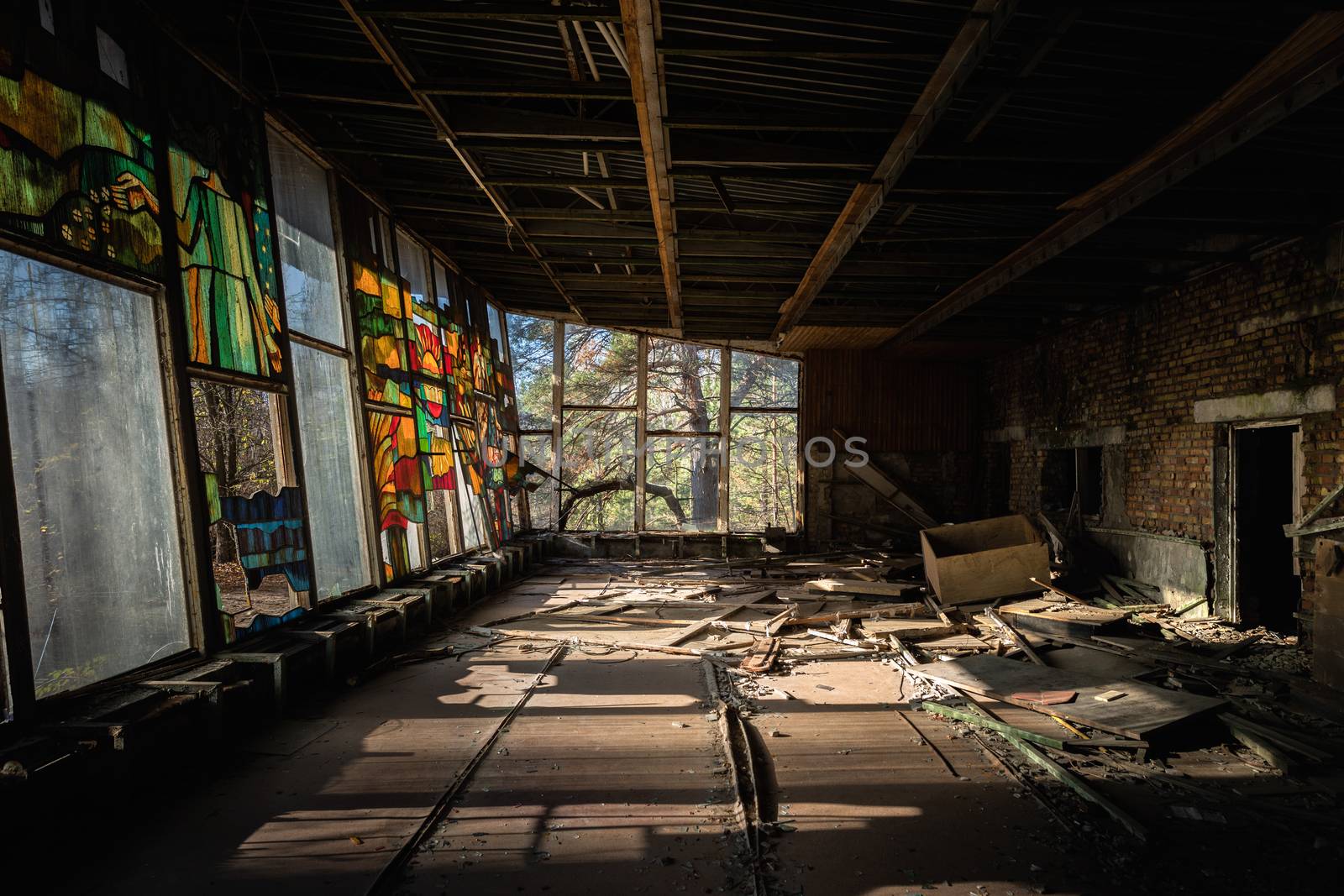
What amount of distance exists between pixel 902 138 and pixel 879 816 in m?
4.91

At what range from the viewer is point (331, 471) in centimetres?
712

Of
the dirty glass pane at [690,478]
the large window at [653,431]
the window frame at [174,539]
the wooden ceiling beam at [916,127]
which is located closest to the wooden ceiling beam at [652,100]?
the wooden ceiling beam at [916,127]

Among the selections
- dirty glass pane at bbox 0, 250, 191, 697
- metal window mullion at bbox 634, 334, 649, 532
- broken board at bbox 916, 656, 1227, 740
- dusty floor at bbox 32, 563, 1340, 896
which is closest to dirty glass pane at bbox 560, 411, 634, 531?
metal window mullion at bbox 634, 334, 649, 532

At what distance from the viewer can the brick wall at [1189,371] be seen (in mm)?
6664

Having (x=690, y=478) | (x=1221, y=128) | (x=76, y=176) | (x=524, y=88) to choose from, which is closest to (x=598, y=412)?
(x=690, y=478)

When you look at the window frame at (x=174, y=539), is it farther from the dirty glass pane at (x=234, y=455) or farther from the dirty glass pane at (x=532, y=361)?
the dirty glass pane at (x=532, y=361)

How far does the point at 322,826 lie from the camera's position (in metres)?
3.73

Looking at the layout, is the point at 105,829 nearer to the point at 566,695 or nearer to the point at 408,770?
the point at 408,770

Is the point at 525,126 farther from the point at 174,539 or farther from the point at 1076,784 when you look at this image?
the point at 1076,784

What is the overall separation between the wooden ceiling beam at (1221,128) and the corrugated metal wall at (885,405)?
6599 mm

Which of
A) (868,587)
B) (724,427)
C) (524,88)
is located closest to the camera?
(524,88)

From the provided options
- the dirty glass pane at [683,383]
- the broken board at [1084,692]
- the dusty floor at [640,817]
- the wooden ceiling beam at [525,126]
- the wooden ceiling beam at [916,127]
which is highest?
the wooden ceiling beam at [525,126]

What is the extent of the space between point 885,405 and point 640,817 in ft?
40.8

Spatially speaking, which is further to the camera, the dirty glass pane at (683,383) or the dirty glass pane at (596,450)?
the dirty glass pane at (683,383)
